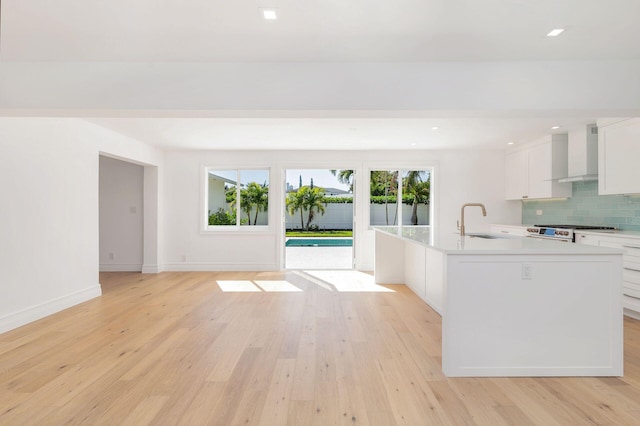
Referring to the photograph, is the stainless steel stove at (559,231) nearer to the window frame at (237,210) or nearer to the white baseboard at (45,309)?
the window frame at (237,210)

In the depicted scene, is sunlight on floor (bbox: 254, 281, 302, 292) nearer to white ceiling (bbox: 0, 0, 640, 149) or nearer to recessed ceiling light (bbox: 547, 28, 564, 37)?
white ceiling (bbox: 0, 0, 640, 149)

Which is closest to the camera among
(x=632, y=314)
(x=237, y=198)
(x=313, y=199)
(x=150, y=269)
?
(x=632, y=314)

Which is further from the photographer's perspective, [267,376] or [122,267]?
[122,267]

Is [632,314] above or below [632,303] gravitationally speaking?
below

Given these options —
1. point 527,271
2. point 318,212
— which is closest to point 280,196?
point 527,271

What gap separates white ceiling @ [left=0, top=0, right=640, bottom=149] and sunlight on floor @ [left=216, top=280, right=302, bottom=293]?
3018 mm

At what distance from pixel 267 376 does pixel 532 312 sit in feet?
6.29

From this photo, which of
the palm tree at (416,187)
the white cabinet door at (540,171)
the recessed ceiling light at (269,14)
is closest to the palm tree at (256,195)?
the palm tree at (416,187)

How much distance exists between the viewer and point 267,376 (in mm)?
2525

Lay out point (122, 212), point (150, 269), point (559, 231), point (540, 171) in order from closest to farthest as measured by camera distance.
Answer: point (559, 231) → point (540, 171) → point (150, 269) → point (122, 212)

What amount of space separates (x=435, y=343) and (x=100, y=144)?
492 cm

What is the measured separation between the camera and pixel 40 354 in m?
2.91

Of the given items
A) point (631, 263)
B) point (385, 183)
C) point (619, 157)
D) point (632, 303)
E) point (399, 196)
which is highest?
point (619, 157)

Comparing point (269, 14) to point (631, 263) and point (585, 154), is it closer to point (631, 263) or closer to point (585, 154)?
point (631, 263)
